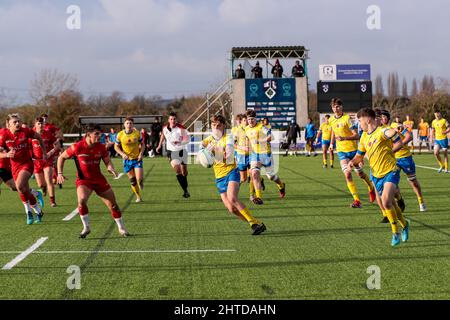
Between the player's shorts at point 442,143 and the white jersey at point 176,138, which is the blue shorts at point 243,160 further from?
the player's shorts at point 442,143

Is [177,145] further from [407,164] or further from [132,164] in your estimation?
[407,164]

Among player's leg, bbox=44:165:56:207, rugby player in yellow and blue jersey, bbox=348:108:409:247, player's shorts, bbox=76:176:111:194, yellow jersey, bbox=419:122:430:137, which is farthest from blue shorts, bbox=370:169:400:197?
yellow jersey, bbox=419:122:430:137

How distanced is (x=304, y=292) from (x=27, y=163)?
7700mm

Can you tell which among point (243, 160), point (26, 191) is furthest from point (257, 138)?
point (26, 191)

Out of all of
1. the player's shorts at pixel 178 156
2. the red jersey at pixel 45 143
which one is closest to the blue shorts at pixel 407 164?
the player's shorts at pixel 178 156

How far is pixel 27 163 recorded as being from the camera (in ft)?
43.1

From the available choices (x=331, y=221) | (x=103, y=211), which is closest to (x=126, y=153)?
(x=103, y=211)

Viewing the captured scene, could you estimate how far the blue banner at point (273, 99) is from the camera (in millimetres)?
44219

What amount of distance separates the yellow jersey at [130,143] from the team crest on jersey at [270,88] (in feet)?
92.8

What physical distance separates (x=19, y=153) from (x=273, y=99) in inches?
1281

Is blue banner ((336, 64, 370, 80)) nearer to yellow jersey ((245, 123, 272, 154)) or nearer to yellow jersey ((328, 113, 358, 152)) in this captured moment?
yellow jersey ((245, 123, 272, 154))

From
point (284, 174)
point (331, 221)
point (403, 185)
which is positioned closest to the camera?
point (331, 221)

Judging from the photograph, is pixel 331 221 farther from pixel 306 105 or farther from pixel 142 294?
pixel 306 105

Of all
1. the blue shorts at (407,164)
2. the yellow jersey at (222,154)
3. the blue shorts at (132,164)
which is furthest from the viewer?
the blue shorts at (132,164)
